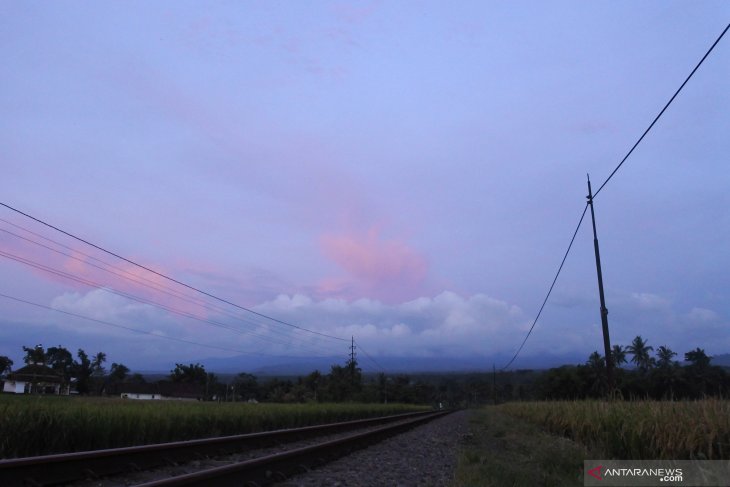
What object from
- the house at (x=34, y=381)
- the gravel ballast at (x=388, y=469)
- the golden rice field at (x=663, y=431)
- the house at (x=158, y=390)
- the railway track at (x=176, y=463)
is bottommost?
the house at (x=158, y=390)

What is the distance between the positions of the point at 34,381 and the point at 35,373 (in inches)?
308

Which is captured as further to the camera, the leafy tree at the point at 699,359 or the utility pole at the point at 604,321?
the leafy tree at the point at 699,359

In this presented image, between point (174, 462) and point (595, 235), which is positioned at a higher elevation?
point (595, 235)

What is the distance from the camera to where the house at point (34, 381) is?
8306cm

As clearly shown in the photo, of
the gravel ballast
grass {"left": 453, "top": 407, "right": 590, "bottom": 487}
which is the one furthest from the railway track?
grass {"left": 453, "top": 407, "right": 590, "bottom": 487}

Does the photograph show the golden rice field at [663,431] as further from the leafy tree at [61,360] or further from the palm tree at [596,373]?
the leafy tree at [61,360]

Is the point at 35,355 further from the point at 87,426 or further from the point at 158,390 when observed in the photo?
the point at 87,426

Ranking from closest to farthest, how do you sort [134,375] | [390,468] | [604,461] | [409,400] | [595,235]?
[604,461] → [390,468] → [595,235] → [409,400] → [134,375]

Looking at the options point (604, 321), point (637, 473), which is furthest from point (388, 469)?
point (604, 321)

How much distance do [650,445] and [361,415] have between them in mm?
28559

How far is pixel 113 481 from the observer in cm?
763

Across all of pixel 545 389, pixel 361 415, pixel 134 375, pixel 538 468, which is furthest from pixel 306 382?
pixel 538 468

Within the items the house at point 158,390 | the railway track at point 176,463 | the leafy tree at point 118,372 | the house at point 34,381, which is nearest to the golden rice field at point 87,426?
the railway track at point 176,463

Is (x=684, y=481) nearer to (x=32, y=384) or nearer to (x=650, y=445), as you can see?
(x=650, y=445)
